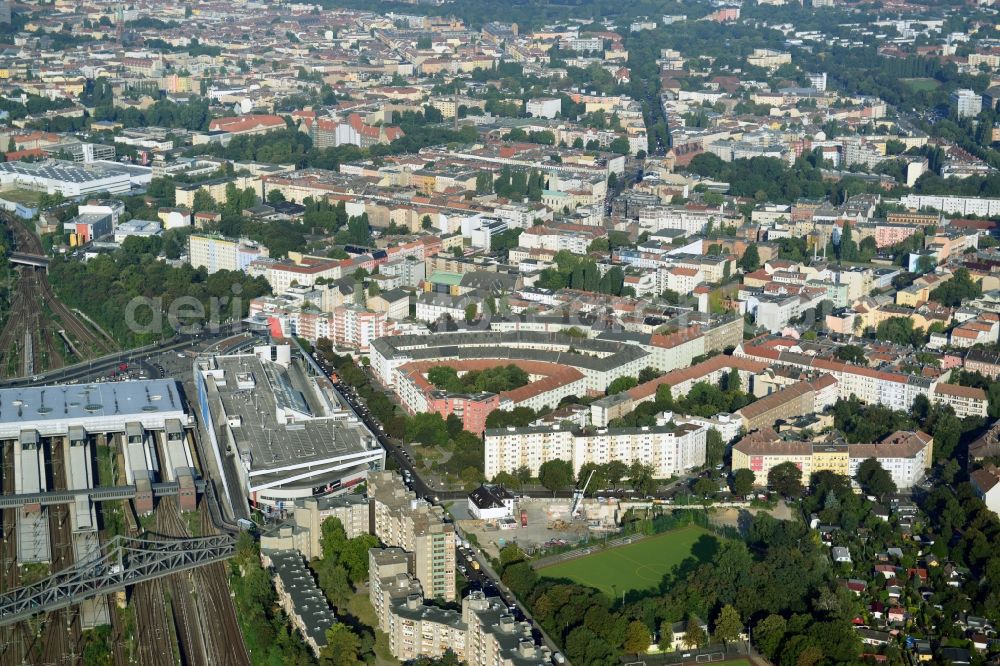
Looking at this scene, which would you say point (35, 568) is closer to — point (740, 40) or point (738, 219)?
point (738, 219)

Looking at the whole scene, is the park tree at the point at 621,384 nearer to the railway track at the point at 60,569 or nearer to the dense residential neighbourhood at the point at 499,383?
the dense residential neighbourhood at the point at 499,383

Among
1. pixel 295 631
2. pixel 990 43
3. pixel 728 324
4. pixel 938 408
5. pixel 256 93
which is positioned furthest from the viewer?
pixel 990 43

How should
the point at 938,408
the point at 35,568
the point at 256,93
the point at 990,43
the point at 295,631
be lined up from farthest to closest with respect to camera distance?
the point at 990,43 → the point at 256,93 → the point at 938,408 → the point at 35,568 → the point at 295,631

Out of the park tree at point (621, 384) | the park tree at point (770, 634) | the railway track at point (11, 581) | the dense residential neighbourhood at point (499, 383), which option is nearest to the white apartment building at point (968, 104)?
the dense residential neighbourhood at point (499, 383)

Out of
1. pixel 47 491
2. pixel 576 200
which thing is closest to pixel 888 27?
pixel 576 200

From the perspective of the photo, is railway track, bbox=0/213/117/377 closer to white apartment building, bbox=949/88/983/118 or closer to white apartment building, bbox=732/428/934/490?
white apartment building, bbox=732/428/934/490

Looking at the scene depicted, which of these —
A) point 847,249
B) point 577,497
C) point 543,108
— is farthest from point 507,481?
point 543,108
